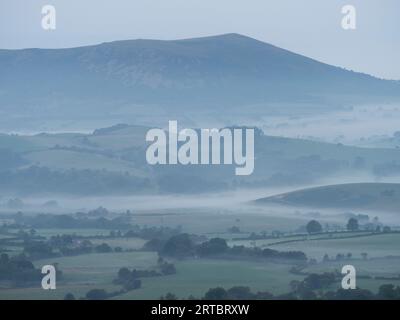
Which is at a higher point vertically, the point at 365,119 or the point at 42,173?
the point at 365,119

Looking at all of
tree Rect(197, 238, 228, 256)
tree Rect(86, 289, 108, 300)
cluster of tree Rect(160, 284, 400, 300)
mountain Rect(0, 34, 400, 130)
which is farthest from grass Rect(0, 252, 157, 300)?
mountain Rect(0, 34, 400, 130)

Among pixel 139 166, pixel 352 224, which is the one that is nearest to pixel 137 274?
pixel 139 166

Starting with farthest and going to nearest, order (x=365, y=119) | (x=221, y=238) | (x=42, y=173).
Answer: (x=365, y=119), (x=42, y=173), (x=221, y=238)

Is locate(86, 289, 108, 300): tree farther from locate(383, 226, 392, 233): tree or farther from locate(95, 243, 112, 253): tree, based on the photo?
locate(383, 226, 392, 233): tree
